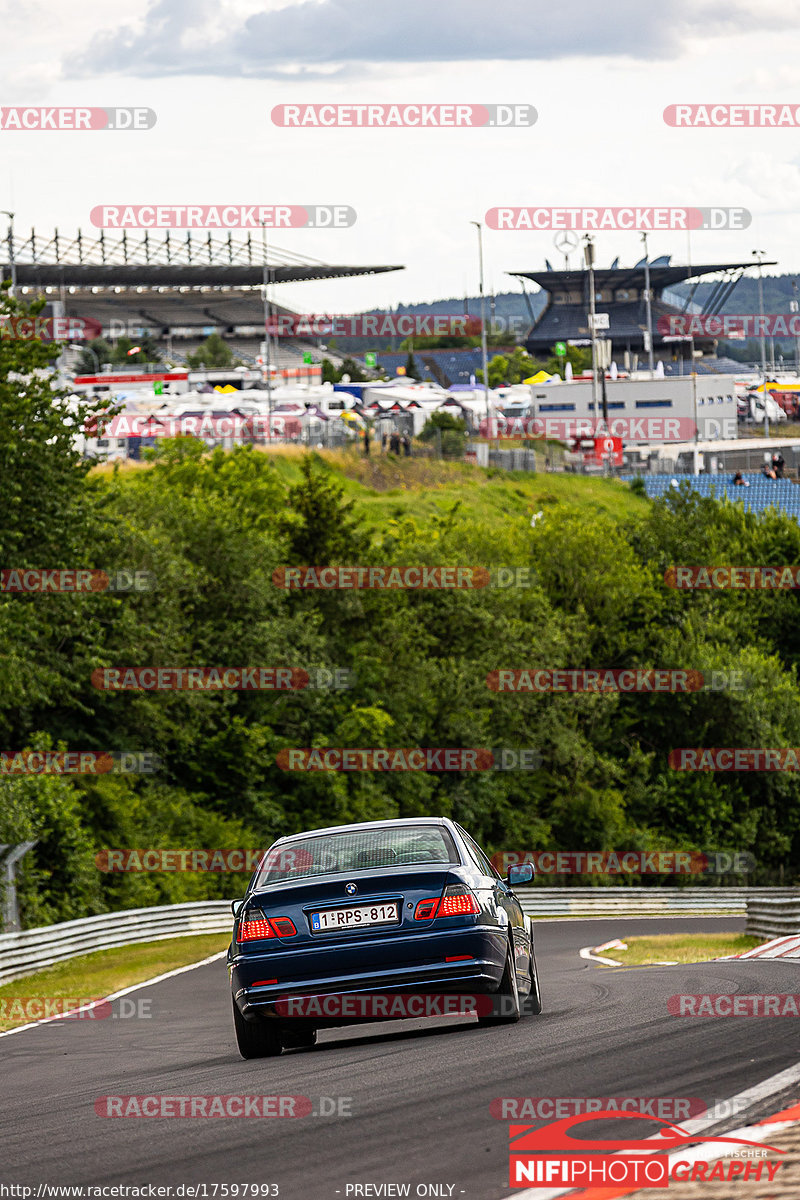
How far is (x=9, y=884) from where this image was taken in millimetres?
24984

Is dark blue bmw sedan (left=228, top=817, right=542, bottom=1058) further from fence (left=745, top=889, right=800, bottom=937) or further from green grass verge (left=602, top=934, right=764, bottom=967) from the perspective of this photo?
fence (left=745, top=889, right=800, bottom=937)

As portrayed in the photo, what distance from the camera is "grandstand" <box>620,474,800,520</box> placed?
2985 inches

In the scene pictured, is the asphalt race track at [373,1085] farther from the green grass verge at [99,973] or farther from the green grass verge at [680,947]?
the green grass verge at [680,947]

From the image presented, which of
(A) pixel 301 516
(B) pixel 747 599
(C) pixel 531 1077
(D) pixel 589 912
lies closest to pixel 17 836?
(D) pixel 589 912

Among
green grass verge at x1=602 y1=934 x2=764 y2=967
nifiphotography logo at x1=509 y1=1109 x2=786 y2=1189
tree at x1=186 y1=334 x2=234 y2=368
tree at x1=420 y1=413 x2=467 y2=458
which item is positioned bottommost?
green grass verge at x1=602 y1=934 x2=764 y2=967

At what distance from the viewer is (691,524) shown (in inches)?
2495

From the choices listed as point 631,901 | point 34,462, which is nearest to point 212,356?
point 631,901

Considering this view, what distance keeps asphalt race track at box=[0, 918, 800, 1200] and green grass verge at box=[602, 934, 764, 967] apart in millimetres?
9802

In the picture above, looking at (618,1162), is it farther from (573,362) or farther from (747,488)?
(573,362)

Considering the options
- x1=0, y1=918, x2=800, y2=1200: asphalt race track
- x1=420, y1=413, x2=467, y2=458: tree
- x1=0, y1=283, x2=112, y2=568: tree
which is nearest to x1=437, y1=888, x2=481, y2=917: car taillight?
x1=0, y1=918, x2=800, y2=1200: asphalt race track

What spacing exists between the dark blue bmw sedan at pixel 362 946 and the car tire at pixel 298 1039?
9 centimetres

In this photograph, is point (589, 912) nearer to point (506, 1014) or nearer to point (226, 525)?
point (226, 525)

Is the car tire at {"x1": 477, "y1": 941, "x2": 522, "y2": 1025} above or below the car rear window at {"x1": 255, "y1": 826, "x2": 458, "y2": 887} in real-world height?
below

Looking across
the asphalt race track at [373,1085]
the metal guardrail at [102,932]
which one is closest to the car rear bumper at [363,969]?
the asphalt race track at [373,1085]
